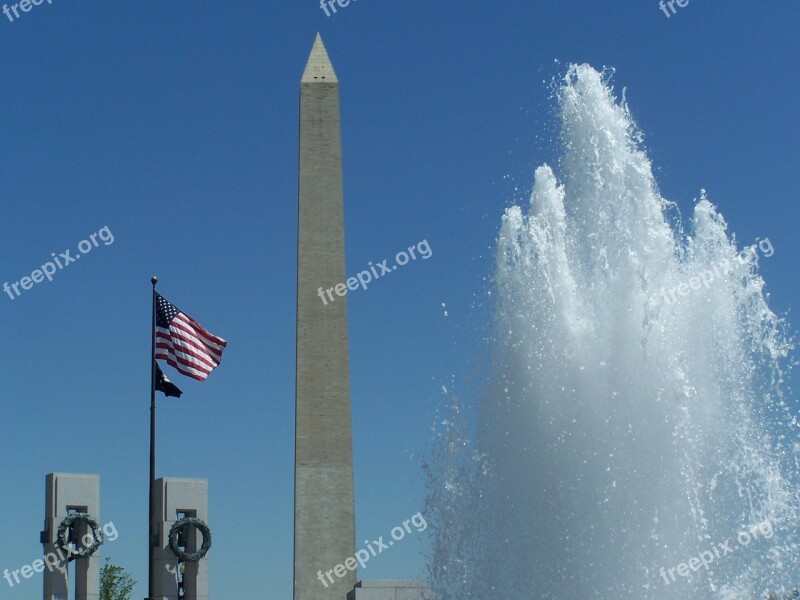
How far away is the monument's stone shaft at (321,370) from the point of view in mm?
29531

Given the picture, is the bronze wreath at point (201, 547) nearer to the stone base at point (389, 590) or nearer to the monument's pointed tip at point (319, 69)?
the stone base at point (389, 590)

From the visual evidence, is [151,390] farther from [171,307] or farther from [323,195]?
[323,195]

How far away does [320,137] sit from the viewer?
31438 mm

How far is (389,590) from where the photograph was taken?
24.5m

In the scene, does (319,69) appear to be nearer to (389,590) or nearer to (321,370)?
(321,370)

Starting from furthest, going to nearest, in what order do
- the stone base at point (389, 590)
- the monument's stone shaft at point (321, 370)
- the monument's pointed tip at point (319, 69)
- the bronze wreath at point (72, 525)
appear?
the monument's pointed tip at point (319, 69)
the monument's stone shaft at point (321, 370)
the bronze wreath at point (72, 525)
the stone base at point (389, 590)

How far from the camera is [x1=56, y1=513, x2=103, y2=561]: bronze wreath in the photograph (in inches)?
1023

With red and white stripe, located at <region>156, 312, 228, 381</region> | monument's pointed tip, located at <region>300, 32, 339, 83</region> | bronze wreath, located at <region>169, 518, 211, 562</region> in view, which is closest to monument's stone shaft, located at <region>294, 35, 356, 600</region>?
monument's pointed tip, located at <region>300, 32, 339, 83</region>

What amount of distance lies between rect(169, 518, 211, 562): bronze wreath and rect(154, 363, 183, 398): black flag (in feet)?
9.33

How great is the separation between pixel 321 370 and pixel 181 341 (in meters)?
5.88

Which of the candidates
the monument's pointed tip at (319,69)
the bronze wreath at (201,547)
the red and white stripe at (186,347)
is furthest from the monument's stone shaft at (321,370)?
the red and white stripe at (186,347)

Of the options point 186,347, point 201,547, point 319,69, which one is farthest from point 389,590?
point 319,69

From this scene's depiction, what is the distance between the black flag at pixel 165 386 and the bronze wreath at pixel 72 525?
3.39m

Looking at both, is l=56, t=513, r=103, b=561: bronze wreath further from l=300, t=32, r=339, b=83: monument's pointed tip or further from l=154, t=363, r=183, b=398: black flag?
l=300, t=32, r=339, b=83: monument's pointed tip
